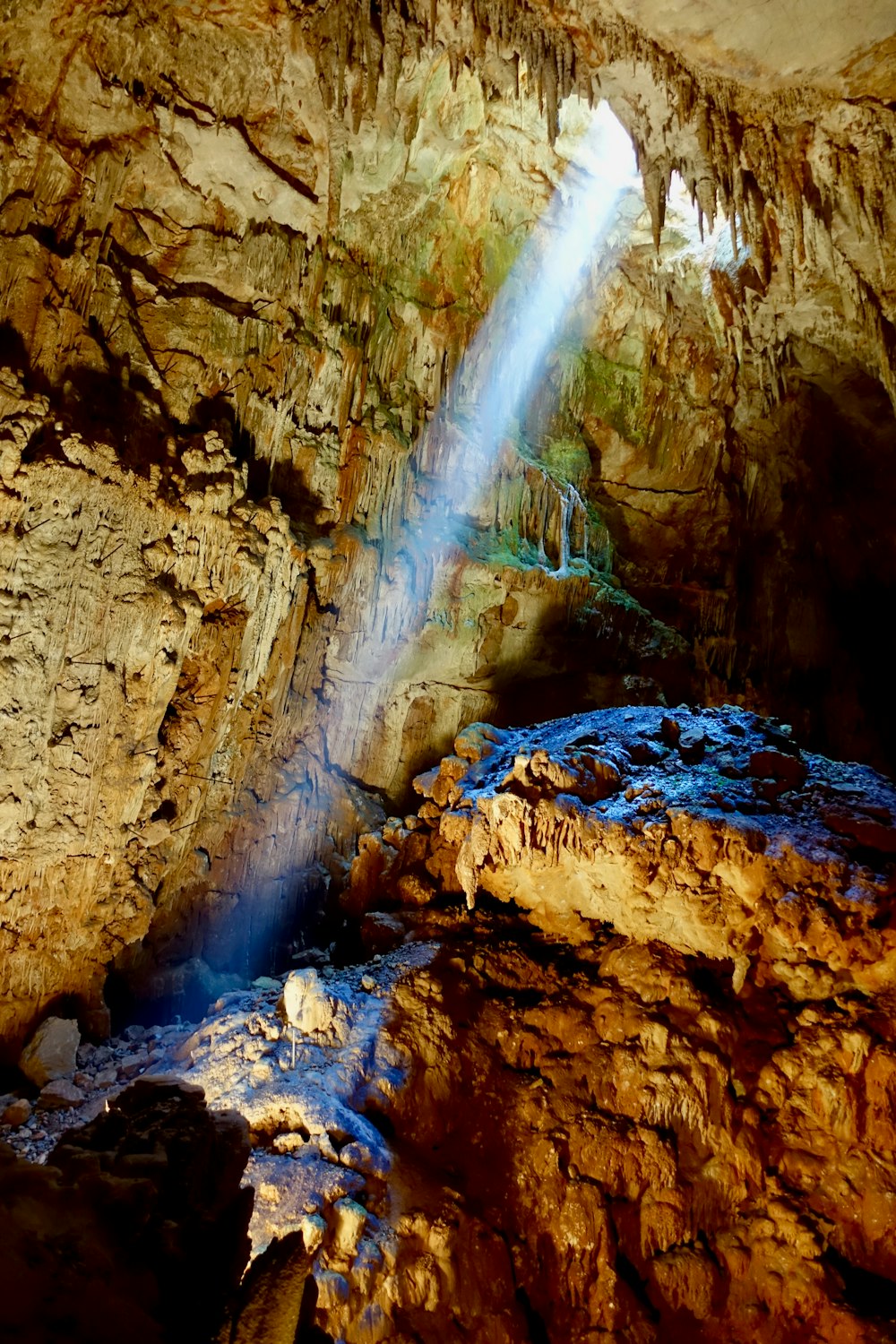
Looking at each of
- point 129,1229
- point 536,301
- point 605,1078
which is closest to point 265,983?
point 605,1078

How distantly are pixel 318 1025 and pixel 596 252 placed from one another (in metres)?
10.6

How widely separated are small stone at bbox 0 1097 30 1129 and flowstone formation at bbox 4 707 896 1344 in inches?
3.2

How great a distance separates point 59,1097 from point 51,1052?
581 mm

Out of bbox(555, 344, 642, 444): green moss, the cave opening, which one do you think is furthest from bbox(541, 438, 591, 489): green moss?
bbox(555, 344, 642, 444): green moss

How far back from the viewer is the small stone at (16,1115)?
5.79 metres

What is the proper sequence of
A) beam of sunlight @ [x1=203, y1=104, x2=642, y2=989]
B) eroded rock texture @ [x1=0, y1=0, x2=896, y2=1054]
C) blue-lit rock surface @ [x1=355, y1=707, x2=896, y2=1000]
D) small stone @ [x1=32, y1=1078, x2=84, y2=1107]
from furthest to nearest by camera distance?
beam of sunlight @ [x1=203, y1=104, x2=642, y2=989], eroded rock texture @ [x1=0, y1=0, x2=896, y2=1054], small stone @ [x1=32, y1=1078, x2=84, y2=1107], blue-lit rock surface @ [x1=355, y1=707, x2=896, y2=1000]

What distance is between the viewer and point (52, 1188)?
1.98 m

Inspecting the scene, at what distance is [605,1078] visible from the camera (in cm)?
543

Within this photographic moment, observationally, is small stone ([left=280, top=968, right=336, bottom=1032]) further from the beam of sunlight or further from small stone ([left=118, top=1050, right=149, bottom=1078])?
the beam of sunlight

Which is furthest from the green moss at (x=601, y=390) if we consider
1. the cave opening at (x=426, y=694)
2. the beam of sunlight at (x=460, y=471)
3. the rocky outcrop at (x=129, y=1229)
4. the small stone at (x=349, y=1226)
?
the rocky outcrop at (x=129, y=1229)

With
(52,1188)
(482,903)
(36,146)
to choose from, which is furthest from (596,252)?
(52,1188)

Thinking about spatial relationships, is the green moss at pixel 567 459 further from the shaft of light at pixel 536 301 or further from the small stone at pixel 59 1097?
the small stone at pixel 59 1097

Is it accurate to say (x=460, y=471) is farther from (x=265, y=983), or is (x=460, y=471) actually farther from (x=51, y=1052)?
(x=51, y=1052)

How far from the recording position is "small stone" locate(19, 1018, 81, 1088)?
6.39 meters
